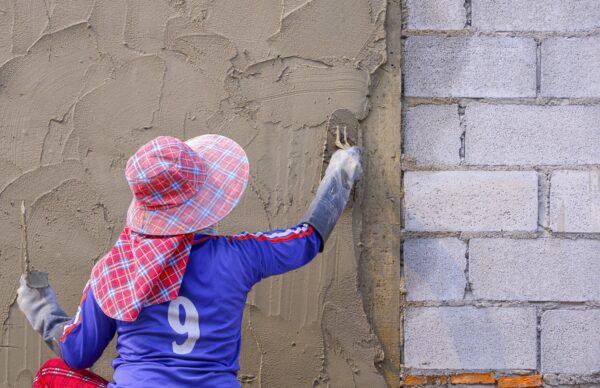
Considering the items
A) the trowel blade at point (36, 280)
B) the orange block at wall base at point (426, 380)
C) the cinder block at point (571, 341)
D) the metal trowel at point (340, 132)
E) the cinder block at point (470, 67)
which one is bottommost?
the orange block at wall base at point (426, 380)

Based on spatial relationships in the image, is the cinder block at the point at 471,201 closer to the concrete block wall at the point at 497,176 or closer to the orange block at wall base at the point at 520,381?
the concrete block wall at the point at 497,176

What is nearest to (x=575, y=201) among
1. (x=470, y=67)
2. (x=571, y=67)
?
(x=571, y=67)

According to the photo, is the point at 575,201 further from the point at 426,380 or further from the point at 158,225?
the point at 158,225

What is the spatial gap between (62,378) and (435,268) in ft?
4.13

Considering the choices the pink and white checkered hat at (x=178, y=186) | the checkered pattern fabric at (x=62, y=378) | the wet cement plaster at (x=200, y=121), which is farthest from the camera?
the wet cement plaster at (x=200, y=121)

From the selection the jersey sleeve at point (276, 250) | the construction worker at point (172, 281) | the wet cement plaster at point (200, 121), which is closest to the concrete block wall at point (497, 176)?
the wet cement plaster at point (200, 121)

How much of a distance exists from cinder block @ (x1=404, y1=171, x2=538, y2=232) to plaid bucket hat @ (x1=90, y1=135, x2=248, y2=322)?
33.4 inches

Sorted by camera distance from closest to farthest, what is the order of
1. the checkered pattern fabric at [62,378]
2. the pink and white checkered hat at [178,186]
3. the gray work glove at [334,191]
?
the pink and white checkered hat at [178,186], the checkered pattern fabric at [62,378], the gray work glove at [334,191]

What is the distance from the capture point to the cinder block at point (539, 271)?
7.74 ft

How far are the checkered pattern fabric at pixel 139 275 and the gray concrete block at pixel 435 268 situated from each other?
96 cm

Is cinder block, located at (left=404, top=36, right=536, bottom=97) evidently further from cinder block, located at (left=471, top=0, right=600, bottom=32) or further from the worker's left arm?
the worker's left arm

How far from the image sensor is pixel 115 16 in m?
2.29

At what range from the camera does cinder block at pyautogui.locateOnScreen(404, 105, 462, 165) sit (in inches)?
92.5

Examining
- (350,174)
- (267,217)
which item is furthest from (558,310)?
(267,217)
